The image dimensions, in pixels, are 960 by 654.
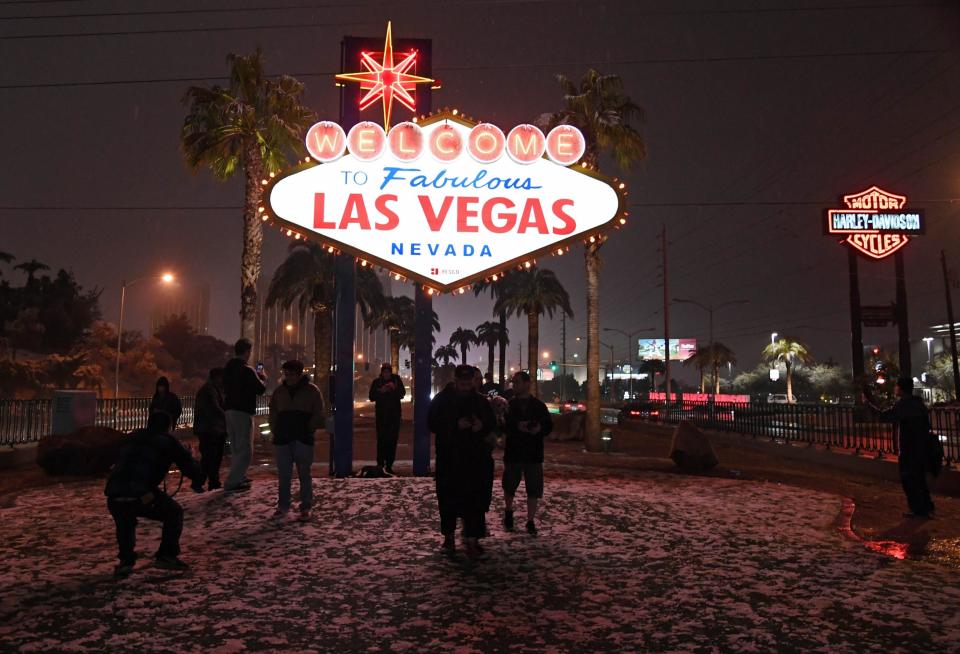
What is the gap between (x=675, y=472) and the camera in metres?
14.9

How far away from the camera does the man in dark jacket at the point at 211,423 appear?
1027cm

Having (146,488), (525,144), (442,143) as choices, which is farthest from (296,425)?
(525,144)

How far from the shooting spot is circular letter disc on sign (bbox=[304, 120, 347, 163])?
13.1 m

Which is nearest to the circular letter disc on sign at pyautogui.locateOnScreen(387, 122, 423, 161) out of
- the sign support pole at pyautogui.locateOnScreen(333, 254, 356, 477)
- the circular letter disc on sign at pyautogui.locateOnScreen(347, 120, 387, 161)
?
the circular letter disc on sign at pyautogui.locateOnScreen(347, 120, 387, 161)

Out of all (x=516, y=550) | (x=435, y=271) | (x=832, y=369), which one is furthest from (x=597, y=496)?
(x=832, y=369)

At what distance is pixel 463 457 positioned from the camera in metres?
6.84

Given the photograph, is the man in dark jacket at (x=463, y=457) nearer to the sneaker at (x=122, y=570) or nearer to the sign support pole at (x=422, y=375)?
the sneaker at (x=122, y=570)

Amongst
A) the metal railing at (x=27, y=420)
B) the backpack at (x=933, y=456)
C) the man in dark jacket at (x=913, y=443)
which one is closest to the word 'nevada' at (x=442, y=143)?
the man in dark jacket at (x=913, y=443)

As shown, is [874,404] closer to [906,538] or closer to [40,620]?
A: [906,538]

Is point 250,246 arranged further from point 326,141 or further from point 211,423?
point 211,423

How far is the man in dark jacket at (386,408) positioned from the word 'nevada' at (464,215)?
2896 millimetres

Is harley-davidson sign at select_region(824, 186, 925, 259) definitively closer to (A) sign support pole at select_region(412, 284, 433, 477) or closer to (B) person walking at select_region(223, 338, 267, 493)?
(A) sign support pole at select_region(412, 284, 433, 477)

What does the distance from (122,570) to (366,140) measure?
29.9 feet

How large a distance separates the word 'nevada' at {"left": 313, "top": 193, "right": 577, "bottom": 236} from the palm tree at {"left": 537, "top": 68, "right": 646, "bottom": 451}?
31.0ft
